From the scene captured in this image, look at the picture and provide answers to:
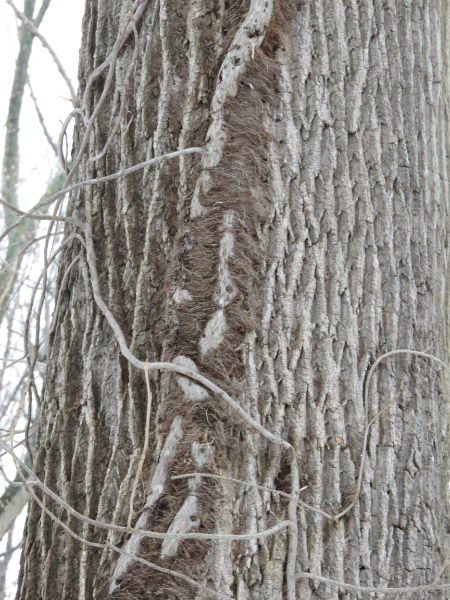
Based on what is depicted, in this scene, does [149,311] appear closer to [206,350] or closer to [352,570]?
[206,350]

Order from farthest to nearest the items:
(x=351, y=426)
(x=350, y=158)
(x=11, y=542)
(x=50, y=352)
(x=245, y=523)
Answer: (x=11, y=542), (x=50, y=352), (x=350, y=158), (x=351, y=426), (x=245, y=523)

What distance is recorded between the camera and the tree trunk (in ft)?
4.52

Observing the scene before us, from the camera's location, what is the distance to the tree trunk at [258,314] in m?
1.38

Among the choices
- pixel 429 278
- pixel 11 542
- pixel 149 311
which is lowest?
pixel 11 542

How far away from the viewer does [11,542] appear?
7.54 m

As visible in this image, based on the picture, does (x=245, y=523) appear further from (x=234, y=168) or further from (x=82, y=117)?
(x=82, y=117)

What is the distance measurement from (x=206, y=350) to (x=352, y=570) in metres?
0.60

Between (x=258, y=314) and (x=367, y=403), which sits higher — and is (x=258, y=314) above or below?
above

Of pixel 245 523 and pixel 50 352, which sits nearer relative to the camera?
pixel 245 523

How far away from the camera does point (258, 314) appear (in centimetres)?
146

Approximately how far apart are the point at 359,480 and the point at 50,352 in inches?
34.6

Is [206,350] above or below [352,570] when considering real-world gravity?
above

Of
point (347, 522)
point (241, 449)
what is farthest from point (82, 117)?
point (347, 522)

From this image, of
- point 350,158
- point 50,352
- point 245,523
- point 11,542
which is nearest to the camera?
point 245,523
